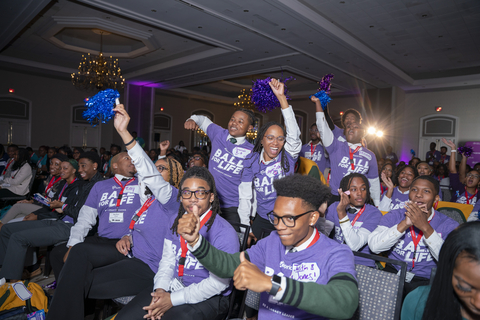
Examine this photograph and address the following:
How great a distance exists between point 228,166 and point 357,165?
140 centimetres

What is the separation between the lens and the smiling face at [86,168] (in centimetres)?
364

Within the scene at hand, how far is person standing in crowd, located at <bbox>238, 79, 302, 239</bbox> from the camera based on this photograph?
104 inches

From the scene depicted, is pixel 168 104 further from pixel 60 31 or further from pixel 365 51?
pixel 365 51

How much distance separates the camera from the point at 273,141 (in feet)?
8.79

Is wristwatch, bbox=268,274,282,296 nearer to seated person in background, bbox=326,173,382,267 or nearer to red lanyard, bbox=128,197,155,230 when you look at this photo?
seated person in background, bbox=326,173,382,267

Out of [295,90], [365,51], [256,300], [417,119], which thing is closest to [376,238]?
[256,300]

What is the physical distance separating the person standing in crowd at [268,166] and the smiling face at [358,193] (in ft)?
1.82

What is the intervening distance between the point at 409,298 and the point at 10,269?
3410 millimetres

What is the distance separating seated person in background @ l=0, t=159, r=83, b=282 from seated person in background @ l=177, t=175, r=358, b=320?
2.60 meters

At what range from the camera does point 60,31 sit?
29.3 feet

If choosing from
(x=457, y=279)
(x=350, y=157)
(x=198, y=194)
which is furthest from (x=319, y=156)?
(x=457, y=279)

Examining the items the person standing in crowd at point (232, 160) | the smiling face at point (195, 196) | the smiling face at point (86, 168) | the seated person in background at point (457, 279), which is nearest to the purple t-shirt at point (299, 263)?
the seated person in background at point (457, 279)

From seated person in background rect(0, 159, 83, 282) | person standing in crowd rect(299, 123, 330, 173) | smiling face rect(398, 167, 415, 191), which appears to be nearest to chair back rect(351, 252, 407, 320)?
smiling face rect(398, 167, 415, 191)

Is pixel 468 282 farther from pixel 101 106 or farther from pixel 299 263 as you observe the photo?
pixel 101 106
